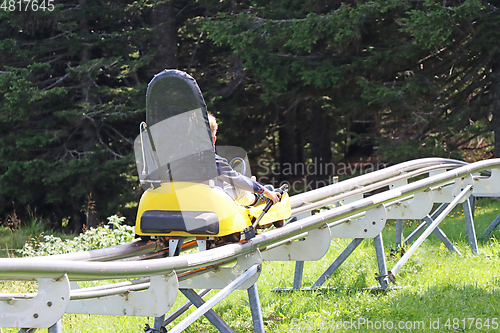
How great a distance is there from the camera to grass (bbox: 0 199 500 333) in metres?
3.93

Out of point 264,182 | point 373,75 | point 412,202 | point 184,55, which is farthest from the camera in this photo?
point 264,182

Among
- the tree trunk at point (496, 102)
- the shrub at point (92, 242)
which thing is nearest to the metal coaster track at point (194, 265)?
the shrub at point (92, 242)

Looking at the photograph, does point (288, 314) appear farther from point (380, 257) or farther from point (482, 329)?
point (482, 329)

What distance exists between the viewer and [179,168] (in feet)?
11.0

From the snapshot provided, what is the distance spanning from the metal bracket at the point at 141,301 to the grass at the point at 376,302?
1.52 m

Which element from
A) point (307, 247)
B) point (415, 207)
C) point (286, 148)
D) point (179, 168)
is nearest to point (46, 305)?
point (179, 168)

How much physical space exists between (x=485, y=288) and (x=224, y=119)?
412 inches

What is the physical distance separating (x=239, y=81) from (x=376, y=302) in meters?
10.4

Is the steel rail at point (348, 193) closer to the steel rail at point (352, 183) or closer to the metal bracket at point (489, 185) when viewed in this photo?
the steel rail at point (352, 183)

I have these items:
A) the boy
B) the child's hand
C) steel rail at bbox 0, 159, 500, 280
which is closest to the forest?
steel rail at bbox 0, 159, 500, 280

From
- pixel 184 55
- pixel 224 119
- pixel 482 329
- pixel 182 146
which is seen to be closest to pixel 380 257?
pixel 482 329

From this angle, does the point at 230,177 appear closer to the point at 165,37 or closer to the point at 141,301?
the point at 141,301

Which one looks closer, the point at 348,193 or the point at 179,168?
the point at 179,168

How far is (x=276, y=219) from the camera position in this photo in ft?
13.3
